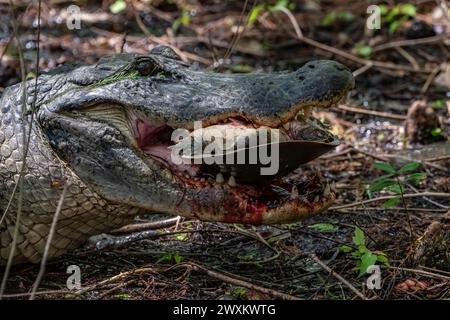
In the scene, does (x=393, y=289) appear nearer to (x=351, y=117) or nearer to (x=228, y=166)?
(x=228, y=166)

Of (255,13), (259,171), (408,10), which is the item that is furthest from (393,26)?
(259,171)

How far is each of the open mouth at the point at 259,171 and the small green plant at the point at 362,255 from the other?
0.31 metres

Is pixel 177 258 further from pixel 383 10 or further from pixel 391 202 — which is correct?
pixel 383 10

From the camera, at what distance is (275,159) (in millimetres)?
3279

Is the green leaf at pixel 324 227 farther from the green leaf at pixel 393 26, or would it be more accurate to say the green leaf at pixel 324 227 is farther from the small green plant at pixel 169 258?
the green leaf at pixel 393 26

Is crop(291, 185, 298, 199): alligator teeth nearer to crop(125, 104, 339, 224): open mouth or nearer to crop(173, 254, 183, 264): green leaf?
crop(125, 104, 339, 224): open mouth

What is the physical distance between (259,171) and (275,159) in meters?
0.08

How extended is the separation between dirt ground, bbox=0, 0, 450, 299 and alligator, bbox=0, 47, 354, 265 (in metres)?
0.30

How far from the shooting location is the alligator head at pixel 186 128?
3.23 m

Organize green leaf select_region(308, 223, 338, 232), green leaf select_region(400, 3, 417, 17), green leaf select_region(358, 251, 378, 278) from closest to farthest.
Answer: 1. green leaf select_region(358, 251, 378, 278)
2. green leaf select_region(308, 223, 338, 232)
3. green leaf select_region(400, 3, 417, 17)

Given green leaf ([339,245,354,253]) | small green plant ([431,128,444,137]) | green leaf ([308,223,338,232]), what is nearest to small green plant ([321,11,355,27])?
small green plant ([431,128,444,137])

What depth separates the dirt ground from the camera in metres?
3.44

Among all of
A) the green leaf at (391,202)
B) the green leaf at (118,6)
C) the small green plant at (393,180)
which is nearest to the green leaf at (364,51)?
the green leaf at (118,6)

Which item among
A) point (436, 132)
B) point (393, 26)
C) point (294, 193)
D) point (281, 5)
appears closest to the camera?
point (294, 193)
